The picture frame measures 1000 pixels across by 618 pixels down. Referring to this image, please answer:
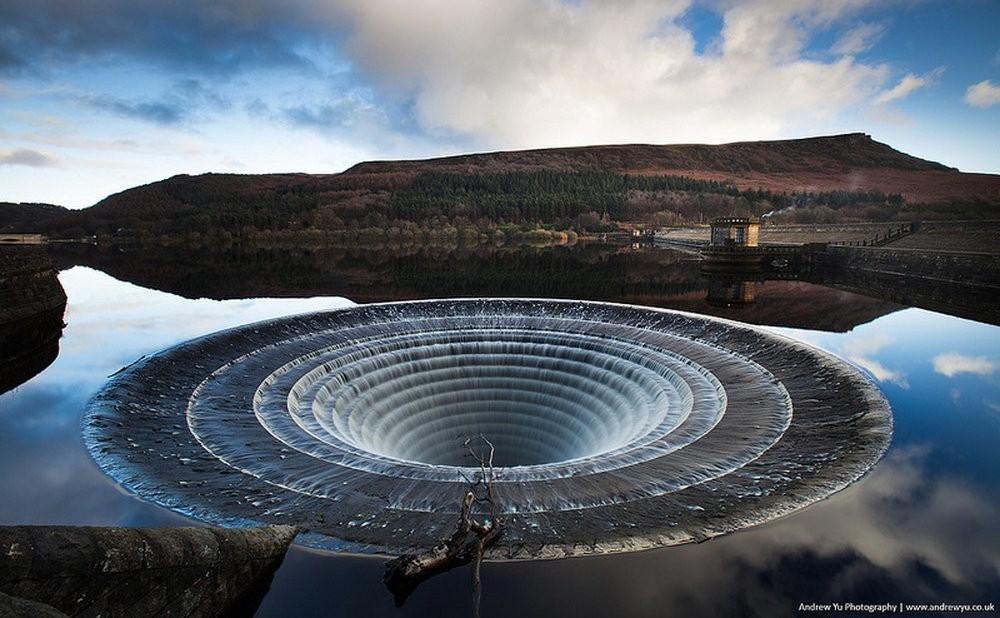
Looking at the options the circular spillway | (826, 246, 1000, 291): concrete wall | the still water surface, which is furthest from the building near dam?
the circular spillway

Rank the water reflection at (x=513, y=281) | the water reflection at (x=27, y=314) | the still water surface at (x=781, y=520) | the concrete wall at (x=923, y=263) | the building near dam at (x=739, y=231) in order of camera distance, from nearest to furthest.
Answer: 1. the still water surface at (x=781, y=520)
2. the water reflection at (x=27, y=314)
3. the water reflection at (x=513, y=281)
4. the concrete wall at (x=923, y=263)
5. the building near dam at (x=739, y=231)

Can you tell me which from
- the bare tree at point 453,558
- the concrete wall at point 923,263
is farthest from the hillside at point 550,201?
the bare tree at point 453,558

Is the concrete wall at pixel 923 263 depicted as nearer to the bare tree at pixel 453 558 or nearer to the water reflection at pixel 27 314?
the bare tree at pixel 453 558

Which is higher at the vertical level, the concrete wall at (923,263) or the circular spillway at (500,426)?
the concrete wall at (923,263)

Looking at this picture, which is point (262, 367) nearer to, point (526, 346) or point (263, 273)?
point (526, 346)

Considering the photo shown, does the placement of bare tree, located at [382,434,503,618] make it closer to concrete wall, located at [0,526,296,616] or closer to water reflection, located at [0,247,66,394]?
concrete wall, located at [0,526,296,616]

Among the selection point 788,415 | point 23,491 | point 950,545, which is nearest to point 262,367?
point 23,491
